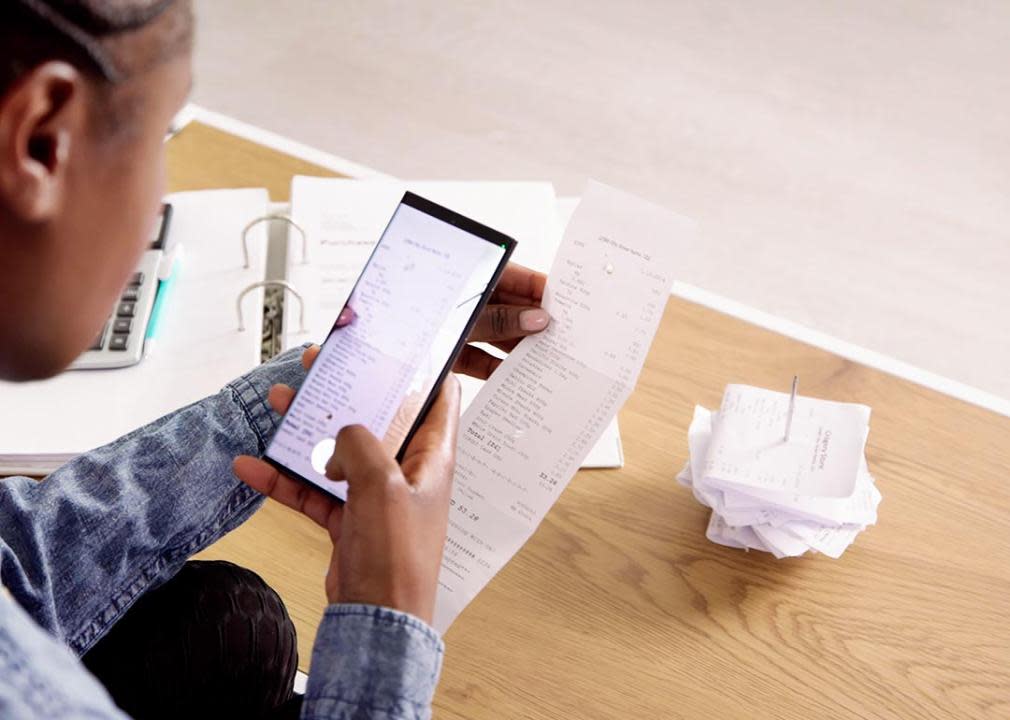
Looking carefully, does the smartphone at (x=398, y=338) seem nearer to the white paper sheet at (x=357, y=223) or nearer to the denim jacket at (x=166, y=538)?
the denim jacket at (x=166, y=538)

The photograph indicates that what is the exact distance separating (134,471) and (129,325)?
28 centimetres

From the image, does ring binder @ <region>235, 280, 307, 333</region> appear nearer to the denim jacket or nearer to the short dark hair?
the denim jacket

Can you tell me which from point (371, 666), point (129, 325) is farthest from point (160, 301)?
point (371, 666)

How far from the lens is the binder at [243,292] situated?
98 centimetres

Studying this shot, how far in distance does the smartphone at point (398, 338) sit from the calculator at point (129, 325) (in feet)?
0.91

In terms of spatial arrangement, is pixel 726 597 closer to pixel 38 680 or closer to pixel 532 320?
pixel 532 320

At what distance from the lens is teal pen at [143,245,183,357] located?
1047mm

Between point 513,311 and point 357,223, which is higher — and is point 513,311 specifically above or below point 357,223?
above

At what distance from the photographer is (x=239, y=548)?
92cm

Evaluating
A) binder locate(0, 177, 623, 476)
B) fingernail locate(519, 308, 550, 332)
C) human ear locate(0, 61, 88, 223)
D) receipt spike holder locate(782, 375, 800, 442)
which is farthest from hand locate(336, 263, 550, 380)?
human ear locate(0, 61, 88, 223)

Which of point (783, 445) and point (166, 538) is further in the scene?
point (783, 445)

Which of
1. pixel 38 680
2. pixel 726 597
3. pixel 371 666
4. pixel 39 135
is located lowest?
pixel 726 597

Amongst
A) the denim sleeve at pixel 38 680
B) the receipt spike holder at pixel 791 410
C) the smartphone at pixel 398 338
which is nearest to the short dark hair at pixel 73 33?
the denim sleeve at pixel 38 680

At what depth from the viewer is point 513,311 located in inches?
34.5
